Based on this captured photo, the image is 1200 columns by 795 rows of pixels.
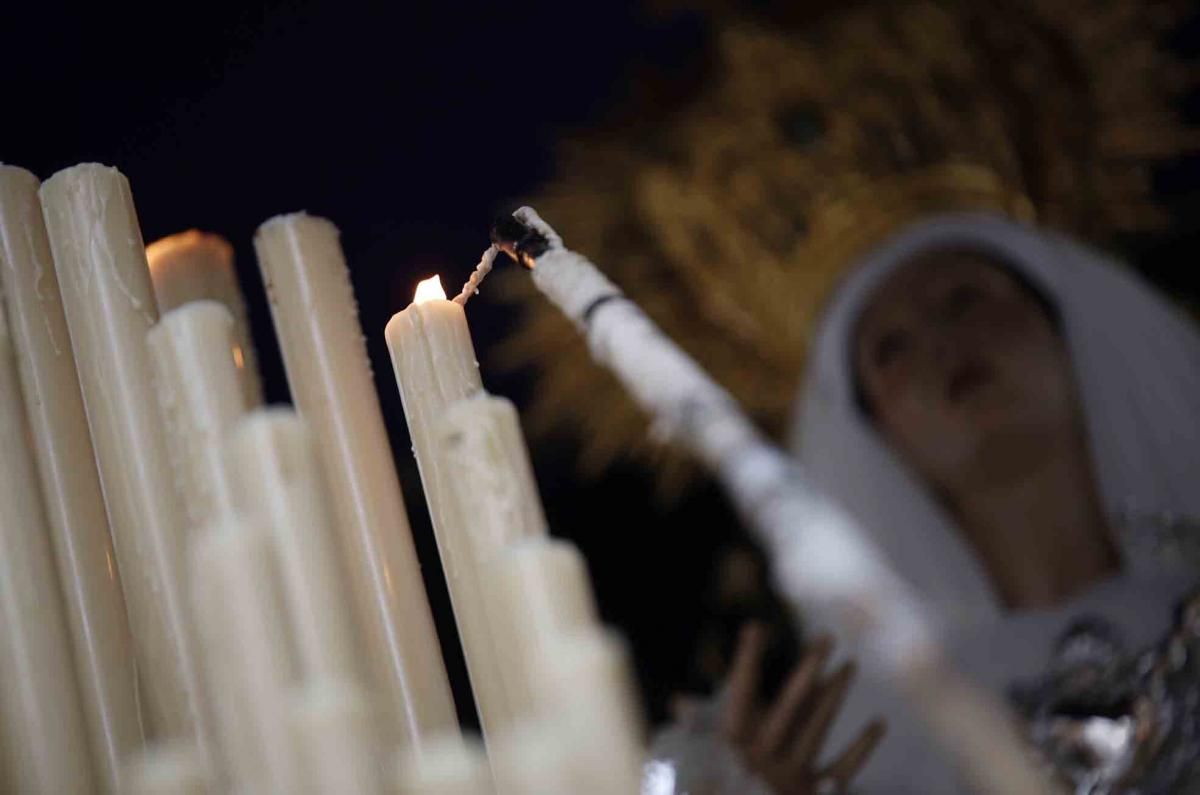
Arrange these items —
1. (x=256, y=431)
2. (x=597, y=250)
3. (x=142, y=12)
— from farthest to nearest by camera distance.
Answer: (x=597, y=250)
(x=142, y=12)
(x=256, y=431)

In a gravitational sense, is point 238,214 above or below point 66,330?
above

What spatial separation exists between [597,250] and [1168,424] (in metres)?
0.72

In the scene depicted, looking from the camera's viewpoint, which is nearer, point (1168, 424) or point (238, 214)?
point (238, 214)

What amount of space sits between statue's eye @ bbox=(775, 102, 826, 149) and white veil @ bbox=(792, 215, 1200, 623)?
0.18 meters

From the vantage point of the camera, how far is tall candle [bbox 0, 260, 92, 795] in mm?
239

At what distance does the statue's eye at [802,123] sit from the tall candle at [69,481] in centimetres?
135

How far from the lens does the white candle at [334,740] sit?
194 millimetres

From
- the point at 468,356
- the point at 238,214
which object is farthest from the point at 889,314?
the point at 468,356

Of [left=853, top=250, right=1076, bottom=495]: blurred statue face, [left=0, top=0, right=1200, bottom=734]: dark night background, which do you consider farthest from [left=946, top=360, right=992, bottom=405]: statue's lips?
[left=0, top=0, right=1200, bottom=734]: dark night background

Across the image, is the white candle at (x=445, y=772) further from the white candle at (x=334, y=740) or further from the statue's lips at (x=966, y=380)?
the statue's lips at (x=966, y=380)

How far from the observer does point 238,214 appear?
3.59ft

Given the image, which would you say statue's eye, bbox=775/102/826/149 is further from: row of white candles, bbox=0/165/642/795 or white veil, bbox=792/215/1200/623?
row of white candles, bbox=0/165/642/795

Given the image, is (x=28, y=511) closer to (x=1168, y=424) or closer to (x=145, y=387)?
(x=145, y=387)

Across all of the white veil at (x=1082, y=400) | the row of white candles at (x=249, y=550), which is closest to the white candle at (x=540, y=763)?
the row of white candles at (x=249, y=550)
